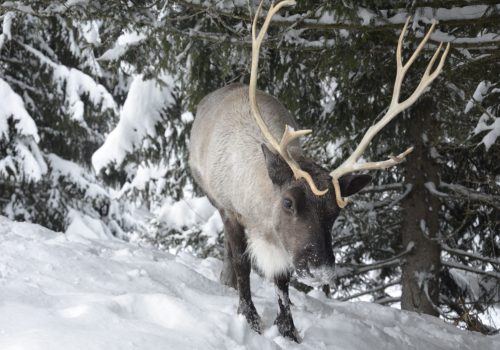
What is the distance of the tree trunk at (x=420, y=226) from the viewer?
7.41m

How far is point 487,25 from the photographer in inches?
186

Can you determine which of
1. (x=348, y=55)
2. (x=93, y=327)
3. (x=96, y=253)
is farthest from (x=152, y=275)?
(x=348, y=55)

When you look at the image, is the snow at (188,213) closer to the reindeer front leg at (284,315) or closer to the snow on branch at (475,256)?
the snow on branch at (475,256)

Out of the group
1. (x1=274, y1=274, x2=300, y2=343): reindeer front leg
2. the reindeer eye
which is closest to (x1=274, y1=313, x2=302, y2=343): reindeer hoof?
(x1=274, y1=274, x2=300, y2=343): reindeer front leg

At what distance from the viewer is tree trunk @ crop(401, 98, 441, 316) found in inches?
292

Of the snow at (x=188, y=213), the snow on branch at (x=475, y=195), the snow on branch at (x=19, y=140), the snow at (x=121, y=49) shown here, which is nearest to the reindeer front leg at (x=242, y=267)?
the snow at (x=121, y=49)

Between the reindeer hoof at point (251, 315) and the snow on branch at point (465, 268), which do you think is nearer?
the reindeer hoof at point (251, 315)

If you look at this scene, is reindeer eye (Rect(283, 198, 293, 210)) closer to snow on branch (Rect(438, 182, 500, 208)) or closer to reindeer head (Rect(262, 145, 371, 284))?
reindeer head (Rect(262, 145, 371, 284))

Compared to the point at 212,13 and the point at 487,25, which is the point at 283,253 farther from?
the point at 487,25

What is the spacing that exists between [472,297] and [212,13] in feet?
20.6

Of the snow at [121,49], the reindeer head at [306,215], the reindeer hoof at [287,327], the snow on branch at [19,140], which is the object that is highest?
the snow at [121,49]

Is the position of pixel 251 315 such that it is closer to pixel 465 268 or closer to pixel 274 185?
pixel 274 185

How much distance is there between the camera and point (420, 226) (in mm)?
7582

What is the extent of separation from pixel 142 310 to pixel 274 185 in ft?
4.06
